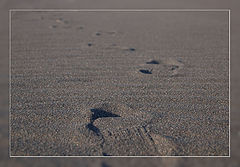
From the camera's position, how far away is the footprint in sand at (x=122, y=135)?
62.7 inches

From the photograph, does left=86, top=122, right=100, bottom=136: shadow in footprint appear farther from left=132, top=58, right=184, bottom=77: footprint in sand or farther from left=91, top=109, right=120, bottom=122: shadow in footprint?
left=132, top=58, right=184, bottom=77: footprint in sand

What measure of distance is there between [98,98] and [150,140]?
27.3 inches

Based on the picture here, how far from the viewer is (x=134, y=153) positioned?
62.1 inches

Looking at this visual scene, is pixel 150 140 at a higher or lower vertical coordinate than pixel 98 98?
lower

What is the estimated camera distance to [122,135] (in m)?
1.71

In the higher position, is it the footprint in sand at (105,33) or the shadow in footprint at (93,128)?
the footprint in sand at (105,33)

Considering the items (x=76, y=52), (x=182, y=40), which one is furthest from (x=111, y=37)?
(x=182, y=40)

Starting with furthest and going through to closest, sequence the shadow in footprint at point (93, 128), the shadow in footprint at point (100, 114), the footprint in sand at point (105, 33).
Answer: the footprint in sand at point (105, 33), the shadow in footprint at point (100, 114), the shadow in footprint at point (93, 128)

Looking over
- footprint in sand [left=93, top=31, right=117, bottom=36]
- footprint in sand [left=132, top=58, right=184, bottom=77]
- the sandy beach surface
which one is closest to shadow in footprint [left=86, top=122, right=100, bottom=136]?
the sandy beach surface

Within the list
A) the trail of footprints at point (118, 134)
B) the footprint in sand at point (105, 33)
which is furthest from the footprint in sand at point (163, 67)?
the footprint in sand at point (105, 33)

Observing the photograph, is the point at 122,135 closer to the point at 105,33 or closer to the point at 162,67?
the point at 162,67

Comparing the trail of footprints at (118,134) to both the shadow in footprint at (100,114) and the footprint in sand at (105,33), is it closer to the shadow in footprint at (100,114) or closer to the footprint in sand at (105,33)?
the shadow in footprint at (100,114)

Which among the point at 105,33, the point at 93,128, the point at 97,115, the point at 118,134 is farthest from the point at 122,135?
the point at 105,33

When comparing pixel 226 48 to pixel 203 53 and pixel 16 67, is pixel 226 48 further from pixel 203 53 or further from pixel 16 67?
pixel 16 67
